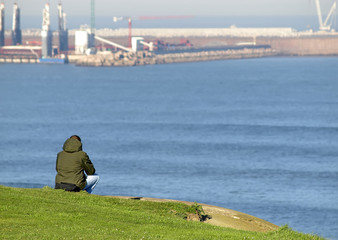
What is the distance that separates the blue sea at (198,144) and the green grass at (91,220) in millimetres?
17204

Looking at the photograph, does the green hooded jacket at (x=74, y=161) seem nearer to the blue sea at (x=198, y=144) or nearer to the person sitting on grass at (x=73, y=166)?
the person sitting on grass at (x=73, y=166)

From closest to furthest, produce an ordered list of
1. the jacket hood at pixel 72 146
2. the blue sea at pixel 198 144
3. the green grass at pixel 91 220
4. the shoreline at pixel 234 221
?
the green grass at pixel 91 220 → the jacket hood at pixel 72 146 → the shoreline at pixel 234 221 → the blue sea at pixel 198 144

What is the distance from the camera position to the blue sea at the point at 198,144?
1502 inches

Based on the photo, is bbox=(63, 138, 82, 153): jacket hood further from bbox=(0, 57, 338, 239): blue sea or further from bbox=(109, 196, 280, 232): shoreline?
bbox=(0, 57, 338, 239): blue sea

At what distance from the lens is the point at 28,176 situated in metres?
44.8

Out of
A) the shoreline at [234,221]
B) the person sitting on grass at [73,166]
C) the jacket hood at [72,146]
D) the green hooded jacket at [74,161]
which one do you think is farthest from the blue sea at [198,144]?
the jacket hood at [72,146]

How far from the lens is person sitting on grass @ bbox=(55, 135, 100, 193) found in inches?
555

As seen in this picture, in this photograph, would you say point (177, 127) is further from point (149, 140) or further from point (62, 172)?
point (62, 172)

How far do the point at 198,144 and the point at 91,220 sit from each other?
4952 cm

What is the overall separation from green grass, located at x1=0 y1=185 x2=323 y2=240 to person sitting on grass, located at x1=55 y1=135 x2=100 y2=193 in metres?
0.25

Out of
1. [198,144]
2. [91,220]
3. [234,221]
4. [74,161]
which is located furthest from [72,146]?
[198,144]

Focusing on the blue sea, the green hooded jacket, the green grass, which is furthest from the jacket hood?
the blue sea

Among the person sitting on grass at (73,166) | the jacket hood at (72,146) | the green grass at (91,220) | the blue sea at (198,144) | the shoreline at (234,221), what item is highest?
the jacket hood at (72,146)

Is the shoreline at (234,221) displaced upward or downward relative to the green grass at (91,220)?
downward
